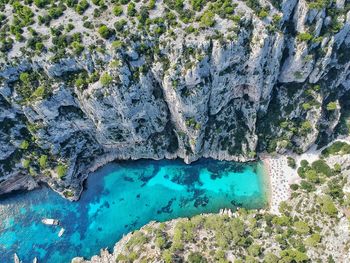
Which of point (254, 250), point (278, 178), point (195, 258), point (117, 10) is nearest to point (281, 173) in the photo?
point (278, 178)

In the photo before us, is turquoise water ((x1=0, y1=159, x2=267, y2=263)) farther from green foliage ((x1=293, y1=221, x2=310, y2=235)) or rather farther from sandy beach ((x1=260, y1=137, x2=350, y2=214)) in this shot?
green foliage ((x1=293, y1=221, x2=310, y2=235))

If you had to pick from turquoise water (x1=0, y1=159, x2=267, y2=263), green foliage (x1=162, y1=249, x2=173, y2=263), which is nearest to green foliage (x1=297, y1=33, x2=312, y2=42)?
turquoise water (x1=0, y1=159, x2=267, y2=263)

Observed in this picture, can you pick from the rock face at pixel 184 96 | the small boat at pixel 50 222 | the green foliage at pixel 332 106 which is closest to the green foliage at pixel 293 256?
the rock face at pixel 184 96

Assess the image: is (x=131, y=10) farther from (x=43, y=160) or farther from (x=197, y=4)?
(x=43, y=160)

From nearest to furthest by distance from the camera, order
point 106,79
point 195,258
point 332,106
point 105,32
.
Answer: point 105,32, point 195,258, point 106,79, point 332,106

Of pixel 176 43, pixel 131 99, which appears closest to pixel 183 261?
pixel 131 99

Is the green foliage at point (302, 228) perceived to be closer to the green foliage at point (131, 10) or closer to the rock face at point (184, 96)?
the rock face at point (184, 96)

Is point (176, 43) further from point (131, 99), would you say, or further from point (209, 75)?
point (131, 99)
